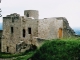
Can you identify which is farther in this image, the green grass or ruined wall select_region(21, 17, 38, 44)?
ruined wall select_region(21, 17, 38, 44)

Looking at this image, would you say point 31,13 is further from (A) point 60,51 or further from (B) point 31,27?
(A) point 60,51

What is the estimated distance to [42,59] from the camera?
28234 millimetres

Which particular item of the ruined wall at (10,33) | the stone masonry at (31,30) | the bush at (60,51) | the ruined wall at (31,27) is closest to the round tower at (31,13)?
the stone masonry at (31,30)

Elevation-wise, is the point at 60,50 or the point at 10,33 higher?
the point at 10,33

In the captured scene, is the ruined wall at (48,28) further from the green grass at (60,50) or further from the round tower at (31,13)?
the green grass at (60,50)

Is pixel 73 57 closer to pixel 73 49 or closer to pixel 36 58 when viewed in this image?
pixel 73 49

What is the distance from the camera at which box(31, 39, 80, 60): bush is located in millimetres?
26891

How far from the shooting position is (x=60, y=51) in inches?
1086

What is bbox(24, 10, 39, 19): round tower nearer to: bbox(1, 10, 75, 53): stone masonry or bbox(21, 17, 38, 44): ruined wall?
bbox(1, 10, 75, 53): stone masonry

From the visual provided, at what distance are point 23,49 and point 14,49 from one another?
9.59 feet

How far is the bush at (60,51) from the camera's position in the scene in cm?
2689

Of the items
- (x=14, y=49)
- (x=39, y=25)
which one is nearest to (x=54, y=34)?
(x=39, y=25)

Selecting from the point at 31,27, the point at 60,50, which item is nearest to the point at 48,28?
the point at 31,27

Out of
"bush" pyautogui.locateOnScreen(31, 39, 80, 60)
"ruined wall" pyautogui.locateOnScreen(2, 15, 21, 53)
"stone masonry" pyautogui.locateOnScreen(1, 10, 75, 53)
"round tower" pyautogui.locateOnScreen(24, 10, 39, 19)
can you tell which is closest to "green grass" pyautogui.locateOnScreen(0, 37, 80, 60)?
"bush" pyautogui.locateOnScreen(31, 39, 80, 60)
